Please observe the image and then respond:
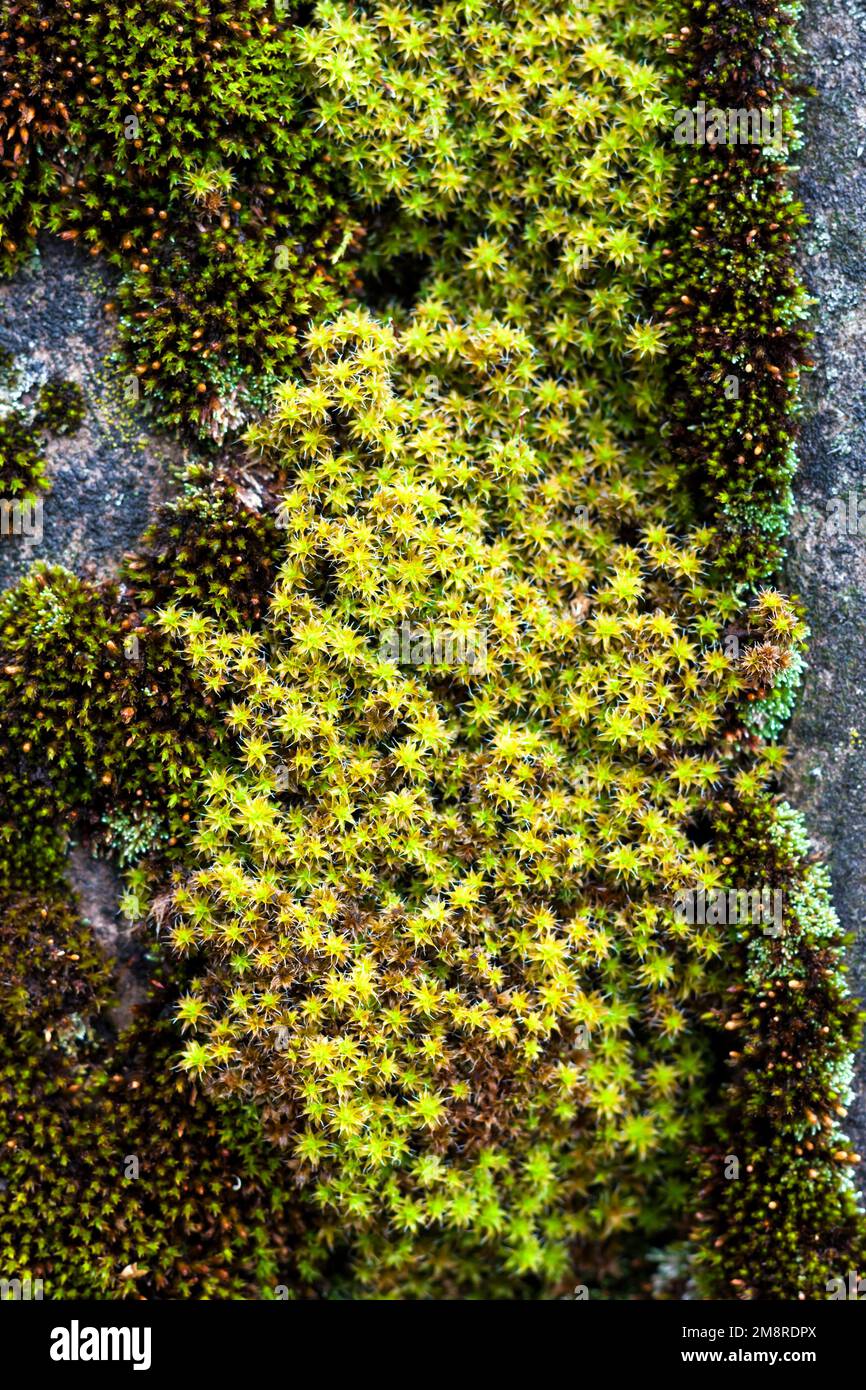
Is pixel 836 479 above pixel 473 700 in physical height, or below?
above

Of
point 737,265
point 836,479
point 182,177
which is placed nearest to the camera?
point 182,177

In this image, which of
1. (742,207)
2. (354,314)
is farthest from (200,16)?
(742,207)

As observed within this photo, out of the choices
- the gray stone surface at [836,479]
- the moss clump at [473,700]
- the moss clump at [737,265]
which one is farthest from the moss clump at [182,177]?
the gray stone surface at [836,479]

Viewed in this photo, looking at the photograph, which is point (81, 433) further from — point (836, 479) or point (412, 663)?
point (836, 479)

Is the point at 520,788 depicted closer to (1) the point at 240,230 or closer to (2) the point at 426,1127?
(2) the point at 426,1127

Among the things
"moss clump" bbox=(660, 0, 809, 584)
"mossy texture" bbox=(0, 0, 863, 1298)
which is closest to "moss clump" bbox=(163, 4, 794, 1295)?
"mossy texture" bbox=(0, 0, 863, 1298)

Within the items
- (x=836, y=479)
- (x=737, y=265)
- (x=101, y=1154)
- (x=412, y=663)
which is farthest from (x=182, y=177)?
(x=101, y=1154)

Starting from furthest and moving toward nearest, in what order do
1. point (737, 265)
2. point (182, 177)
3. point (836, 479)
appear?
point (836, 479) < point (737, 265) < point (182, 177)
